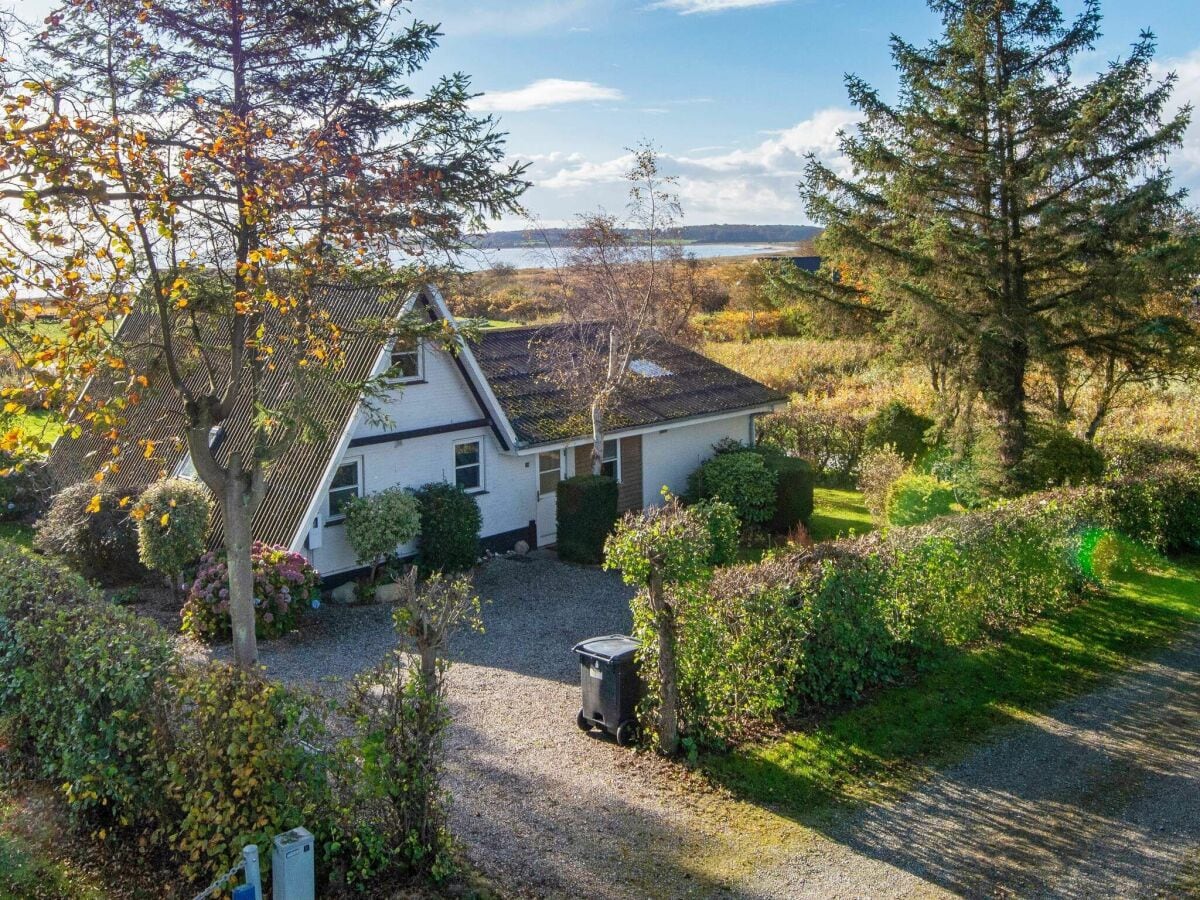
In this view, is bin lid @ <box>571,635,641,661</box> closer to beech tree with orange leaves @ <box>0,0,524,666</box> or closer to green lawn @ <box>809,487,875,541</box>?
beech tree with orange leaves @ <box>0,0,524,666</box>

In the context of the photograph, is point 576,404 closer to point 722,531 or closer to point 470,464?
point 470,464

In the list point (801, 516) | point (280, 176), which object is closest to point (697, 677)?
point (280, 176)

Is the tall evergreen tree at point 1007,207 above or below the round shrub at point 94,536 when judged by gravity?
above

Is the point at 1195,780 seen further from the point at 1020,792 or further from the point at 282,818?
the point at 282,818

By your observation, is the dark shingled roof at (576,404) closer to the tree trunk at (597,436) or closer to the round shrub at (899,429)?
the tree trunk at (597,436)

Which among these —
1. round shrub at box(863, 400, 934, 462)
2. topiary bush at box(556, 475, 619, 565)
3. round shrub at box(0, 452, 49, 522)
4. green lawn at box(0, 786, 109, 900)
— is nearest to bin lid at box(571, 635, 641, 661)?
green lawn at box(0, 786, 109, 900)

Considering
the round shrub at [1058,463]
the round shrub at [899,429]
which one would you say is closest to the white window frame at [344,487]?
the round shrub at [1058,463]

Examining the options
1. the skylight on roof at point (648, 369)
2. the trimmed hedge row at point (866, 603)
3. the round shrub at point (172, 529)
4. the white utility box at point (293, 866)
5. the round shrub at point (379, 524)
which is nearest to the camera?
the white utility box at point (293, 866)

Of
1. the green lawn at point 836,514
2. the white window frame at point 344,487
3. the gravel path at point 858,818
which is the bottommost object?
the gravel path at point 858,818
